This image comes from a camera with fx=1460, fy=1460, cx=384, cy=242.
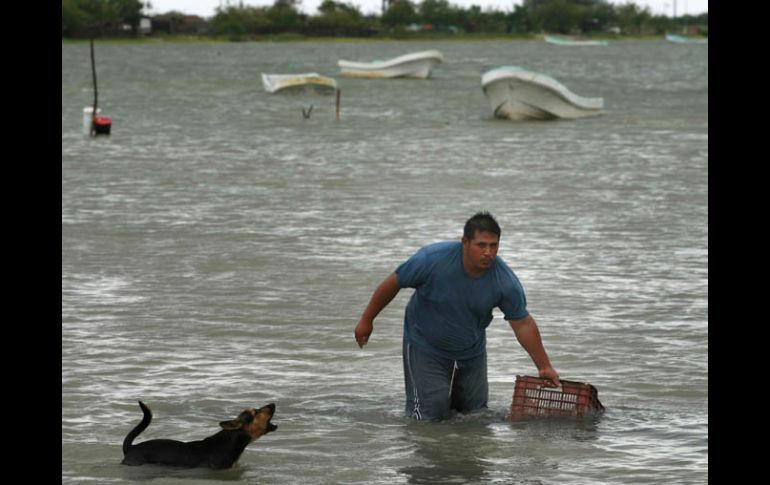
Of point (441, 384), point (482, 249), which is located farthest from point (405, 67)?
point (482, 249)

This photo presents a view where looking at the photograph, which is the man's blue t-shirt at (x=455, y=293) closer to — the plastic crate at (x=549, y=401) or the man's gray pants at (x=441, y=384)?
the man's gray pants at (x=441, y=384)

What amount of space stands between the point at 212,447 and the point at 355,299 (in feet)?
18.5

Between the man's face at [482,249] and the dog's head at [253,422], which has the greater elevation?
the man's face at [482,249]

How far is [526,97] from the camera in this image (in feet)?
138

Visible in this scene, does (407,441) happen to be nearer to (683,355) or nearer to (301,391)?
(301,391)

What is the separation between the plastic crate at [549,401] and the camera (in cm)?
921

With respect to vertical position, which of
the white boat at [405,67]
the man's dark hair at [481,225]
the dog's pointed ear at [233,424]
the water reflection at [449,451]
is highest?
the white boat at [405,67]

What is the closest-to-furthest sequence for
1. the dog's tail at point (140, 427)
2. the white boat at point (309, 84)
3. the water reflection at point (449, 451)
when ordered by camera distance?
1. the dog's tail at point (140, 427)
2. the water reflection at point (449, 451)
3. the white boat at point (309, 84)

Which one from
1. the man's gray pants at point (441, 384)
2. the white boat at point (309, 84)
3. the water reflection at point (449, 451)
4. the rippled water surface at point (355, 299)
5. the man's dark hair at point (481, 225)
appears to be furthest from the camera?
the white boat at point (309, 84)

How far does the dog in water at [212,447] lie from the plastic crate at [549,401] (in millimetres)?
1920

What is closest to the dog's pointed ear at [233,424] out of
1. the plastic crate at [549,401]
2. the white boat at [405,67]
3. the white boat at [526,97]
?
the plastic crate at [549,401]

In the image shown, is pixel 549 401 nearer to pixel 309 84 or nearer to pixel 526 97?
pixel 526 97

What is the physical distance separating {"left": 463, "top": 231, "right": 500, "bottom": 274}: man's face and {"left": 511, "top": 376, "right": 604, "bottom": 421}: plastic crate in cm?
116
